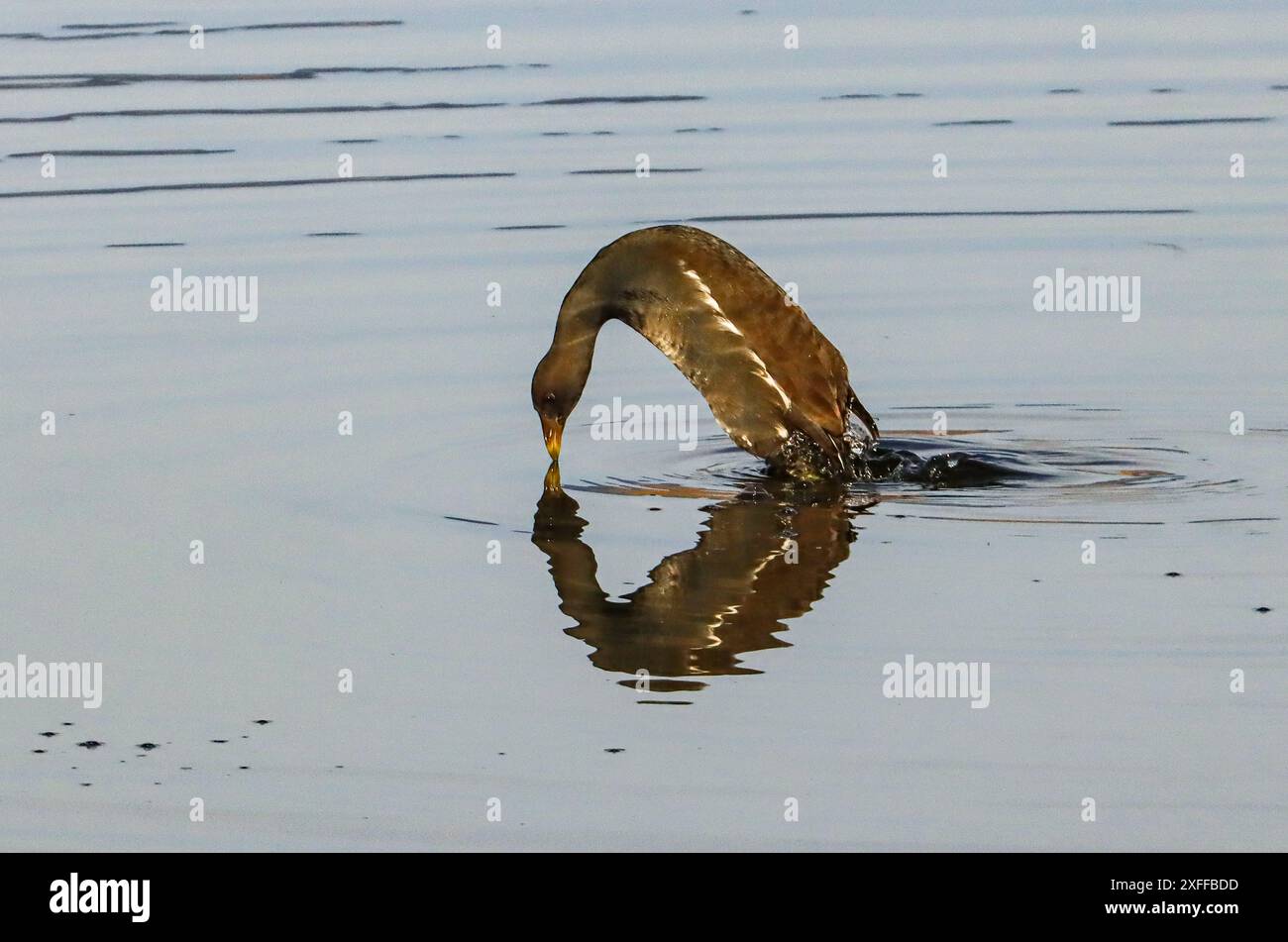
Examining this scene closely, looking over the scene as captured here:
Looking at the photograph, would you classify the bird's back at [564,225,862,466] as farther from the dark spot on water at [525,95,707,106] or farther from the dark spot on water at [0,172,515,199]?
the dark spot on water at [525,95,707,106]

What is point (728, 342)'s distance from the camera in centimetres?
1234

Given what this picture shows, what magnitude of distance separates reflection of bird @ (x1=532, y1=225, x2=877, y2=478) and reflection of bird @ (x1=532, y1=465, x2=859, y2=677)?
1.27 feet

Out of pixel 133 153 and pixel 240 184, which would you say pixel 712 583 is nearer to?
pixel 240 184

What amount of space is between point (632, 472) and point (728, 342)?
0.95 m

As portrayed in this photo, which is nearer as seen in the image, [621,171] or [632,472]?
[632,472]

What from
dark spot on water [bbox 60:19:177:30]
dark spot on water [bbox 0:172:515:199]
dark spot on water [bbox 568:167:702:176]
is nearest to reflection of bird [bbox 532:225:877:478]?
dark spot on water [bbox 568:167:702:176]

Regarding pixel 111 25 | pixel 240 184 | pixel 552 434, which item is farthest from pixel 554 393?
pixel 111 25

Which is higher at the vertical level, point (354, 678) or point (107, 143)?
point (107, 143)

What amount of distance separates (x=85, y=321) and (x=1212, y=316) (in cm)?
739

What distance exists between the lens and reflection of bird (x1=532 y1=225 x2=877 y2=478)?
12.4 meters

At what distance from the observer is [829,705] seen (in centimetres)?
891

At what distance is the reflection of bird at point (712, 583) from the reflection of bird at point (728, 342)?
39 cm
